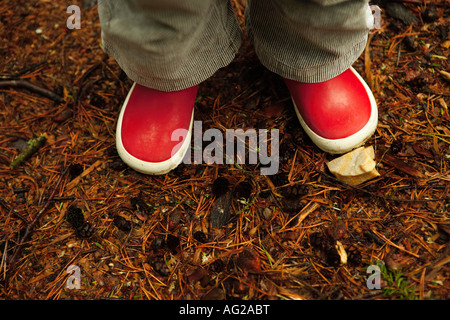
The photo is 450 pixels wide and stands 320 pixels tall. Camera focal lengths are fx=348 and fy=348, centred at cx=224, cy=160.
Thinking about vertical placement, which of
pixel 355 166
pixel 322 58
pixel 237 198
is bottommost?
pixel 237 198

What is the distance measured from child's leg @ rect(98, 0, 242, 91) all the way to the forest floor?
40 centimetres

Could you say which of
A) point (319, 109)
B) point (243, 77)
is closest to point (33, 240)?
point (243, 77)

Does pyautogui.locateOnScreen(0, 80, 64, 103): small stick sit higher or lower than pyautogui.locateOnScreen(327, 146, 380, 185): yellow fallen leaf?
higher

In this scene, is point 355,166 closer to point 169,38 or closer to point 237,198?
point 237,198

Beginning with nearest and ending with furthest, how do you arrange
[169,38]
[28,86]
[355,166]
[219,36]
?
[169,38] < [219,36] < [355,166] < [28,86]

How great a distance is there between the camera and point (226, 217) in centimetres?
146

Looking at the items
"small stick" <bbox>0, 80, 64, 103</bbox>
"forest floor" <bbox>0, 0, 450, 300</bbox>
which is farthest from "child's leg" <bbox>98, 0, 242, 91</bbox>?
"small stick" <bbox>0, 80, 64, 103</bbox>

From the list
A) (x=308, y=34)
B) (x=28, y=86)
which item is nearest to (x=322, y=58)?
(x=308, y=34)

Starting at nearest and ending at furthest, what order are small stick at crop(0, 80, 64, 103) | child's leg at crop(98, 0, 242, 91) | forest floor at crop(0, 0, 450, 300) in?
child's leg at crop(98, 0, 242, 91) < forest floor at crop(0, 0, 450, 300) < small stick at crop(0, 80, 64, 103)

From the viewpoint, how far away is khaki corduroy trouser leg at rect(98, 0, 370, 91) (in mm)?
1089

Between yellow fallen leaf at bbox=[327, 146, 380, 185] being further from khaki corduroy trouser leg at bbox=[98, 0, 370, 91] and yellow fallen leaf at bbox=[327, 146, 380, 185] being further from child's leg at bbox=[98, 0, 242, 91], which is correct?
child's leg at bbox=[98, 0, 242, 91]

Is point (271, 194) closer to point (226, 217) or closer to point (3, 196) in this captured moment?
point (226, 217)

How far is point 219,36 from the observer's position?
1.29 meters

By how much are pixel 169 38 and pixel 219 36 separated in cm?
26
